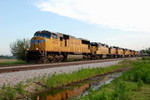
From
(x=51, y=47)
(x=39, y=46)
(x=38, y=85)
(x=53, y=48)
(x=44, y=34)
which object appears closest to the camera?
(x=38, y=85)

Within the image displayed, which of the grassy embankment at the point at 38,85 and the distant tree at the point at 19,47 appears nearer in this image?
the grassy embankment at the point at 38,85

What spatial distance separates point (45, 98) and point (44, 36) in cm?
1980

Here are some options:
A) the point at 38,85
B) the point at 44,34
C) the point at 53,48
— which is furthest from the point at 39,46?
the point at 38,85

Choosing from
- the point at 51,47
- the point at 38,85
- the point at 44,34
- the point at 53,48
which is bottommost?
the point at 38,85

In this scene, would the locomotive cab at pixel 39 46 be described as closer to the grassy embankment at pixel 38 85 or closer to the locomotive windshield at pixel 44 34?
the locomotive windshield at pixel 44 34

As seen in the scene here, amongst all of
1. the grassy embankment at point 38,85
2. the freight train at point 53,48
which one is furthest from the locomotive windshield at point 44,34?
the grassy embankment at point 38,85

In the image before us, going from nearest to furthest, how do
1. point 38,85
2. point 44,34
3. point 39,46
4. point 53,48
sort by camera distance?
point 38,85, point 39,46, point 44,34, point 53,48

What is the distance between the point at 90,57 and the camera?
164 ft

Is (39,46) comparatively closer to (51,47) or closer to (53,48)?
(51,47)

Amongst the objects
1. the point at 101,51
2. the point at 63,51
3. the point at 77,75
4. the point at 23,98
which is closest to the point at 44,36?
the point at 63,51

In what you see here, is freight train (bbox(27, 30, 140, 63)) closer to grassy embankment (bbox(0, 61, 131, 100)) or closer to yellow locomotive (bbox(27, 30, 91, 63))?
yellow locomotive (bbox(27, 30, 91, 63))

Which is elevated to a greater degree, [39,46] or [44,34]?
[44,34]

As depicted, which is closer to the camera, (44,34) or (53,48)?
(44,34)

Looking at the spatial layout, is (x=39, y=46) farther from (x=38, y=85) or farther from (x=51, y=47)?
(x=38, y=85)
